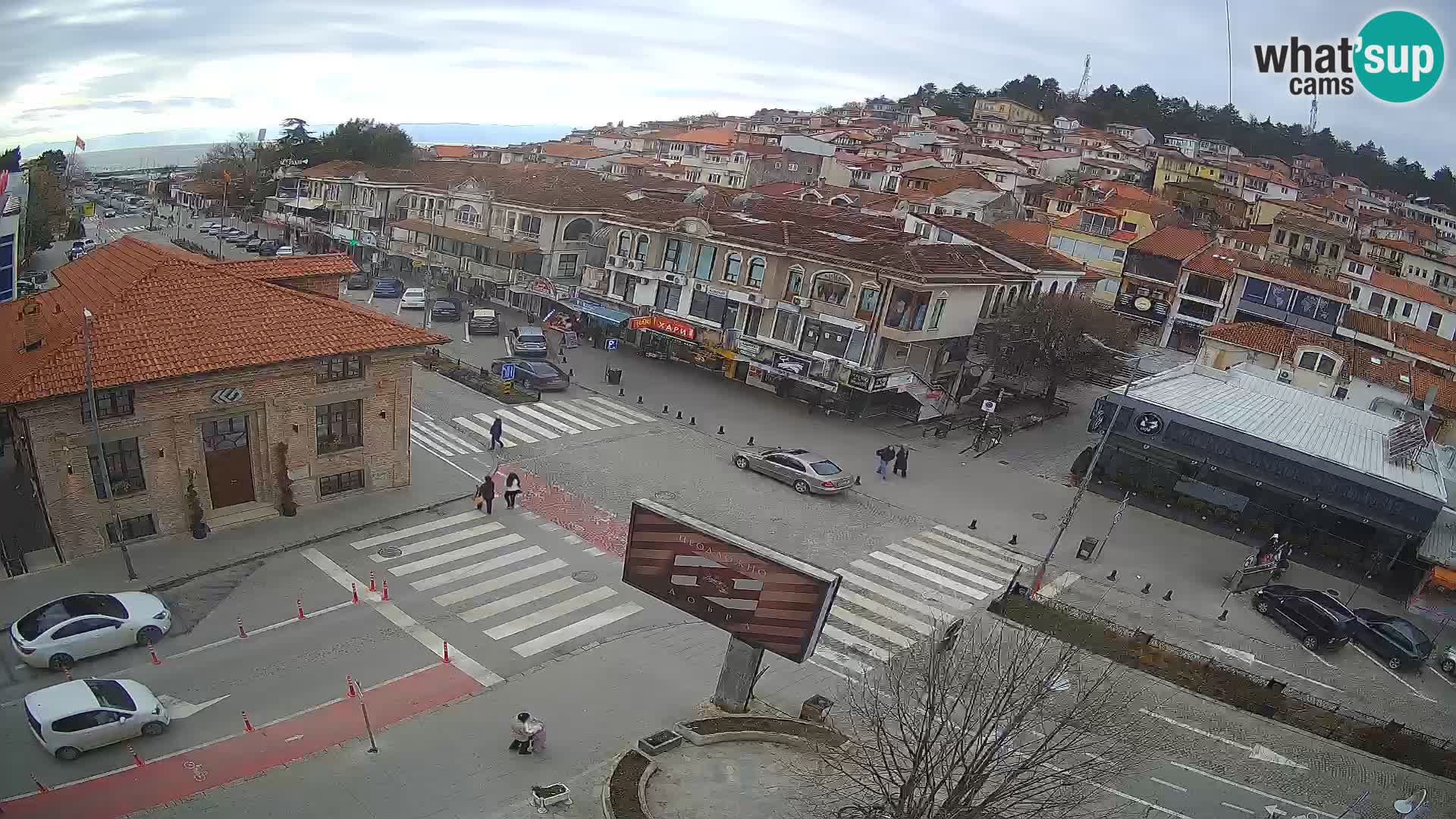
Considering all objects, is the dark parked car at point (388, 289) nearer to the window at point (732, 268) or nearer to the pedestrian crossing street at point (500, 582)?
the window at point (732, 268)

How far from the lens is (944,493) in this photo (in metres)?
33.2

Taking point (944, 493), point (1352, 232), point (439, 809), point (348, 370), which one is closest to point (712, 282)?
point (944, 493)

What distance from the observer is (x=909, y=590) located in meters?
25.2

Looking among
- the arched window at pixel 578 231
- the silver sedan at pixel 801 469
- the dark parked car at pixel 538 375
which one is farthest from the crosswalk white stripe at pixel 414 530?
the arched window at pixel 578 231

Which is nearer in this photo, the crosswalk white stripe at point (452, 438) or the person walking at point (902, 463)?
the crosswalk white stripe at point (452, 438)

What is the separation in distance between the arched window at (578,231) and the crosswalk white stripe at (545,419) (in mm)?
18960

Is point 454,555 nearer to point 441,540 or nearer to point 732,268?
point 441,540

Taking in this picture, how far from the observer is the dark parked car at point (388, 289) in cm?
5703

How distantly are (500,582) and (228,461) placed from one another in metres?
8.63

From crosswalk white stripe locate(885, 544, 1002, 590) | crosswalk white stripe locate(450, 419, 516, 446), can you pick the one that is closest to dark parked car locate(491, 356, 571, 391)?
crosswalk white stripe locate(450, 419, 516, 446)

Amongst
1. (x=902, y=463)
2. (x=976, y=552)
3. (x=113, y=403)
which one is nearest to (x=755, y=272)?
(x=902, y=463)

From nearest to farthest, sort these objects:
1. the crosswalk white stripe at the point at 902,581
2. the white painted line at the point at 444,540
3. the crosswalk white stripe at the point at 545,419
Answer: the white painted line at the point at 444,540 → the crosswalk white stripe at the point at 902,581 → the crosswalk white stripe at the point at 545,419

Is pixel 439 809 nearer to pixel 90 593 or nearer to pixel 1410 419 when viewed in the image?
pixel 90 593

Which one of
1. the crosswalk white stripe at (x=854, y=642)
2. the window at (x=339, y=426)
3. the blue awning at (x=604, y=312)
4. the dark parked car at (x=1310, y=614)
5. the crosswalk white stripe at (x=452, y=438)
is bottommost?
the crosswalk white stripe at (x=854, y=642)
